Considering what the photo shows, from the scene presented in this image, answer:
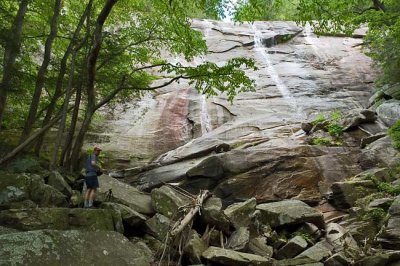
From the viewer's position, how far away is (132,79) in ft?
45.1

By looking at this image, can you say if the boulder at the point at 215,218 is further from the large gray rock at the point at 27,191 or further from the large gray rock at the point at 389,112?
A: the large gray rock at the point at 389,112

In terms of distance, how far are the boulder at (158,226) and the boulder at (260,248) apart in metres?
1.87

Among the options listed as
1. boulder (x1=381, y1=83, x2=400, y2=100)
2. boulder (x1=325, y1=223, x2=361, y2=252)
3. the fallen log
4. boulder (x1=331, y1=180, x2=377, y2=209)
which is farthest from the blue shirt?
boulder (x1=381, y1=83, x2=400, y2=100)

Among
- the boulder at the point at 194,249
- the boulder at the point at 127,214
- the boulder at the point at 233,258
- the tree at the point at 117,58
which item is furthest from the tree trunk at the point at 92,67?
the boulder at the point at 233,258

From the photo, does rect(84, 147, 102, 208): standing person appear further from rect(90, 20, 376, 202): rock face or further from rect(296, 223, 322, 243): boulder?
rect(296, 223, 322, 243): boulder

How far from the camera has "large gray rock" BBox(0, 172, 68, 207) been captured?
25.1 ft

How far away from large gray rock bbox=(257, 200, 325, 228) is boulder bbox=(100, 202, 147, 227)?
3086 mm

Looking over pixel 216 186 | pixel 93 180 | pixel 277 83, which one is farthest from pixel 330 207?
pixel 277 83

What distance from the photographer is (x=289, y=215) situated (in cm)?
905

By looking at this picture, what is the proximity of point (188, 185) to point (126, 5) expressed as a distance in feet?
24.6

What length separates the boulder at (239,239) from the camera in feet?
25.0

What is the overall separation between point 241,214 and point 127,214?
8.90 ft

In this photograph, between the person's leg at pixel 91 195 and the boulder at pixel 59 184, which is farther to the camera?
the boulder at pixel 59 184

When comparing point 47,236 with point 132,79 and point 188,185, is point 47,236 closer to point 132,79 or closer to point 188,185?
point 188,185
